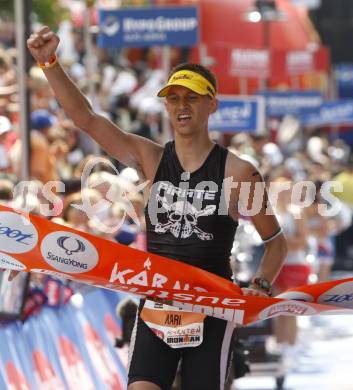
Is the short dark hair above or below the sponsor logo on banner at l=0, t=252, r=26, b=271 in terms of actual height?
above

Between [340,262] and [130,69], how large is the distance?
6917 mm

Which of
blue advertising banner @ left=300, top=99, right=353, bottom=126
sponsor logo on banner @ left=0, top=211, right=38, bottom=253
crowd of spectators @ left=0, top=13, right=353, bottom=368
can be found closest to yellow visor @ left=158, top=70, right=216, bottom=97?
sponsor logo on banner @ left=0, top=211, right=38, bottom=253

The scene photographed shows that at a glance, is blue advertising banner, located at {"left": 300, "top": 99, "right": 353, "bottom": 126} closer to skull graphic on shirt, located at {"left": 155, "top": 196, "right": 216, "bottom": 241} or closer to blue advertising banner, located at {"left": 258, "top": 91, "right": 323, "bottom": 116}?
blue advertising banner, located at {"left": 258, "top": 91, "right": 323, "bottom": 116}

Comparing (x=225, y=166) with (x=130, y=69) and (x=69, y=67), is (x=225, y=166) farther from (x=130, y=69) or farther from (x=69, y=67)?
(x=130, y=69)

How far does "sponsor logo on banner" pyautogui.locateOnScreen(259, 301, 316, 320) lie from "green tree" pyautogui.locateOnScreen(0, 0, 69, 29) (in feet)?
31.0

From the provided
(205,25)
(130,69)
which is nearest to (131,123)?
(130,69)

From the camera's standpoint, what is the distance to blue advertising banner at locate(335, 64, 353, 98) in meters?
39.5

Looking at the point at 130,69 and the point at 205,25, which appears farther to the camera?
the point at 205,25

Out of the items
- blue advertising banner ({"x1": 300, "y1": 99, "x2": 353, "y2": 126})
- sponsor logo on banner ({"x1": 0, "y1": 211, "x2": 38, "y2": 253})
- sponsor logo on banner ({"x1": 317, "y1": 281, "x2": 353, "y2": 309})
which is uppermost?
blue advertising banner ({"x1": 300, "y1": 99, "x2": 353, "y2": 126})

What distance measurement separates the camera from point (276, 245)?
6.95 meters

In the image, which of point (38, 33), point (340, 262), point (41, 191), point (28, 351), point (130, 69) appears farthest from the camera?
point (340, 262)

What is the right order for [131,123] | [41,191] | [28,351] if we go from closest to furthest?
[28,351], [41,191], [131,123]

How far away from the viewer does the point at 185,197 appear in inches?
263

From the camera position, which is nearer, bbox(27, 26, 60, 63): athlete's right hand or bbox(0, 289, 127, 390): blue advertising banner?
bbox(27, 26, 60, 63): athlete's right hand
